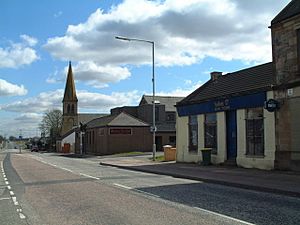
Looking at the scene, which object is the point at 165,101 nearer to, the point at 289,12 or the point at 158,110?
the point at 158,110

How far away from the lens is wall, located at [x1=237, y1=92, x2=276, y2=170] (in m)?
21.9

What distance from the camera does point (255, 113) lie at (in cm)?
2352

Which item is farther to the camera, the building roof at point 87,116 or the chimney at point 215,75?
the building roof at point 87,116

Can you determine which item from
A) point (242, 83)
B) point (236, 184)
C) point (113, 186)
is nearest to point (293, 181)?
point (236, 184)

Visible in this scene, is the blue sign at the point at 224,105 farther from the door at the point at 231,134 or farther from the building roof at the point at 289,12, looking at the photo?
the building roof at the point at 289,12

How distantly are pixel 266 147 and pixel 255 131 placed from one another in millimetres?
1398

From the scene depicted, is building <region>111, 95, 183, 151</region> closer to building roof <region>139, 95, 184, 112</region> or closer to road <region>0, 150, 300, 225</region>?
building roof <region>139, 95, 184, 112</region>

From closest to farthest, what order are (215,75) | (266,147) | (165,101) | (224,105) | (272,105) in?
(272,105)
(266,147)
(224,105)
(215,75)
(165,101)

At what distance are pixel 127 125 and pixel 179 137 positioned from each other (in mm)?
26824

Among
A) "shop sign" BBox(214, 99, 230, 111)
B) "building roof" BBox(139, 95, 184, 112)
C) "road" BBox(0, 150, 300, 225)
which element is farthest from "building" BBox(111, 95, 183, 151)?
"road" BBox(0, 150, 300, 225)

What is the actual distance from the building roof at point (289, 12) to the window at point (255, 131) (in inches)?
184

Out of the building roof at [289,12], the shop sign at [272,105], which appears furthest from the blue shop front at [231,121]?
the building roof at [289,12]

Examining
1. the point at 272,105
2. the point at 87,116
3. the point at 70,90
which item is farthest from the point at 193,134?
the point at 87,116

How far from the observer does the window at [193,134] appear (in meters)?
29.9
